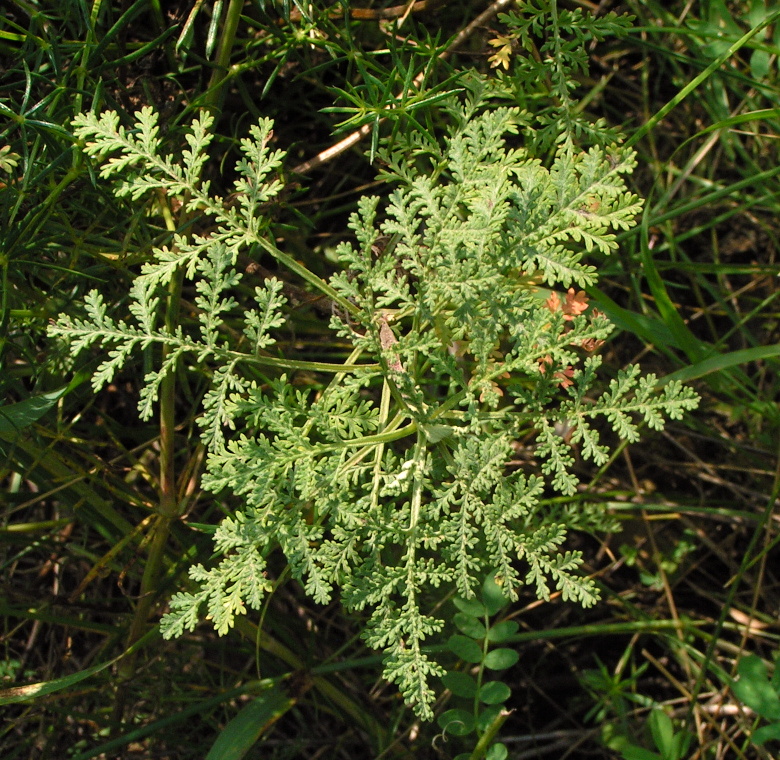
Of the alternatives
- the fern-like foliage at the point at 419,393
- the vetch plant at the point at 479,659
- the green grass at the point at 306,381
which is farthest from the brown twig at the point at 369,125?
the vetch plant at the point at 479,659

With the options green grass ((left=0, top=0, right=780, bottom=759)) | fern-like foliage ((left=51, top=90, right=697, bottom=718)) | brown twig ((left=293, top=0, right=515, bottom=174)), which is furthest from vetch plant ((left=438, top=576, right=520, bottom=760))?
brown twig ((left=293, top=0, right=515, bottom=174))

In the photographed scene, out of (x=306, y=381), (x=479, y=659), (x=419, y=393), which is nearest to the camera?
(x=419, y=393)

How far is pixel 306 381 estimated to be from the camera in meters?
2.29

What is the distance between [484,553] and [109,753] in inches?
50.5

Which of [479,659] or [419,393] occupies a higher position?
[419,393]

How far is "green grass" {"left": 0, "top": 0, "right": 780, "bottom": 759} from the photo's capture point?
196 cm

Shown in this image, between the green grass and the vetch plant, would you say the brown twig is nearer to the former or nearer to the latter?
the green grass

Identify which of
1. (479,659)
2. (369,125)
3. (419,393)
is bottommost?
(479,659)

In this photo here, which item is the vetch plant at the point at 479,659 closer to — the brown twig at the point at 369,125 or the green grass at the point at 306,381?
the green grass at the point at 306,381

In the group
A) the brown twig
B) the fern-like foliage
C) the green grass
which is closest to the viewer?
the fern-like foliage

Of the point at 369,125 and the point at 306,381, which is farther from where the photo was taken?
the point at 306,381

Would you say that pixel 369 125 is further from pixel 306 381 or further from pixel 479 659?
pixel 479 659

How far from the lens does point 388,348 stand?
1.66 m

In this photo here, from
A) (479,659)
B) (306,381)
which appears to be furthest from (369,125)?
(479,659)
